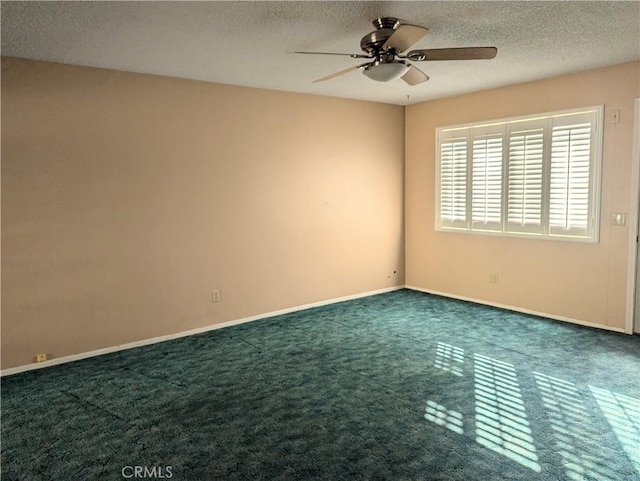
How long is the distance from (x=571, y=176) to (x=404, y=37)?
287 cm

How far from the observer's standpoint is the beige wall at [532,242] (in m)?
4.43

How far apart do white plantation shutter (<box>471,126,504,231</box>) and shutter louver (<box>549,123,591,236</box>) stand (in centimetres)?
62

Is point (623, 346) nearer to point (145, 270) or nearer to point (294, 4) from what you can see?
point (294, 4)

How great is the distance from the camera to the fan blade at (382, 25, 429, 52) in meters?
2.62

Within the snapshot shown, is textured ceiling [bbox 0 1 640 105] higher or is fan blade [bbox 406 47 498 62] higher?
textured ceiling [bbox 0 1 640 105]

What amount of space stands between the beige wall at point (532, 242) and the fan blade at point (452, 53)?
2.16 meters

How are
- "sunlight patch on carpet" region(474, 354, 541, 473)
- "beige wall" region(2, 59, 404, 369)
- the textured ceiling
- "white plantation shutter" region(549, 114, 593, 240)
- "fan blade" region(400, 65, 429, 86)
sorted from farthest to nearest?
"white plantation shutter" region(549, 114, 593, 240), "beige wall" region(2, 59, 404, 369), "fan blade" region(400, 65, 429, 86), the textured ceiling, "sunlight patch on carpet" region(474, 354, 541, 473)

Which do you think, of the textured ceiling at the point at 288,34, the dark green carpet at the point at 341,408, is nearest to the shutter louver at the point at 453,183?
the textured ceiling at the point at 288,34

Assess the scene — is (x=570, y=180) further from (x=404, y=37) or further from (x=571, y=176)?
(x=404, y=37)

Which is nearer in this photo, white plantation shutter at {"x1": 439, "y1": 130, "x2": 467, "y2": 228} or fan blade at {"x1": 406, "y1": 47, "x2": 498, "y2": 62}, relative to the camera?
fan blade at {"x1": 406, "y1": 47, "x2": 498, "y2": 62}

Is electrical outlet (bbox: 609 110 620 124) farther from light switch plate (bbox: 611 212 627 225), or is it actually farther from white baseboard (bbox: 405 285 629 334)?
white baseboard (bbox: 405 285 629 334)

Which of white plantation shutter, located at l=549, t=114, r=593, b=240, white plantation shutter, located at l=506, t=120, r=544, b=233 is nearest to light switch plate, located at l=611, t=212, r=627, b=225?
white plantation shutter, located at l=549, t=114, r=593, b=240

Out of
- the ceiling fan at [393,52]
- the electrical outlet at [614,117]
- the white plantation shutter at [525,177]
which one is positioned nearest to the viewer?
the ceiling fan at [393,52]

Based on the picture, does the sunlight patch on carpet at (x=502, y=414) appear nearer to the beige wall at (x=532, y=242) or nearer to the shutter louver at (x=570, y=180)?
the beige wall at (x=532, y=242)
